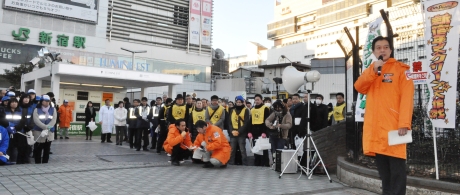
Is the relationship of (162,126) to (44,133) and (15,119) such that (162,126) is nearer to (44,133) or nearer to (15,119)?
(44,133)

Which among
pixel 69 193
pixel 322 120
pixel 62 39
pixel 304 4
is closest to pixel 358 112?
pixel 322 120

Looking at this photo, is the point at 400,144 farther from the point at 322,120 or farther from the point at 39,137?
the point at 39,137

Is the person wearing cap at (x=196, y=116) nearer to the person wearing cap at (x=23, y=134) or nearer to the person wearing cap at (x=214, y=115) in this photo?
the person wearing cap at (x=214, y=115)

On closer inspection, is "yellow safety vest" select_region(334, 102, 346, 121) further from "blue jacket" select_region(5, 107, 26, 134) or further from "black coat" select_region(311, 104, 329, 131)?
"blue jacket" select_region(5, 107, 26, 134)

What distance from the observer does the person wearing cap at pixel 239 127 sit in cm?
918

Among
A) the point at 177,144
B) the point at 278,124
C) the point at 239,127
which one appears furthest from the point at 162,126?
the point at 278,124

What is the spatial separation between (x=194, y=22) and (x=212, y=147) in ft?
141

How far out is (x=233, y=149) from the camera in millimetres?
9383

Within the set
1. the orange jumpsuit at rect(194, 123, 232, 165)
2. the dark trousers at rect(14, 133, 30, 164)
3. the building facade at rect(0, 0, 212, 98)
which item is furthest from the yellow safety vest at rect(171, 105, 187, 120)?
the building facade at rect(0, 0, 212, 98)

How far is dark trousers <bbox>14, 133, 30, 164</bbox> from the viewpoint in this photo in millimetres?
8336

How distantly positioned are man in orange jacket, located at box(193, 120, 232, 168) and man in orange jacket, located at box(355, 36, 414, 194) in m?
4.96

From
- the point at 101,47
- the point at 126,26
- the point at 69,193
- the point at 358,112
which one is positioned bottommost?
the point at 69,193

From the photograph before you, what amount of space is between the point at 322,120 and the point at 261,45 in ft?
359

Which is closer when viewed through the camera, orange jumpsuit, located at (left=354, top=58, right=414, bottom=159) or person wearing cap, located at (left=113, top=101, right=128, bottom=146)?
orange jumpsuit, located at (left=354, top=58, right=414, bottom=159)
